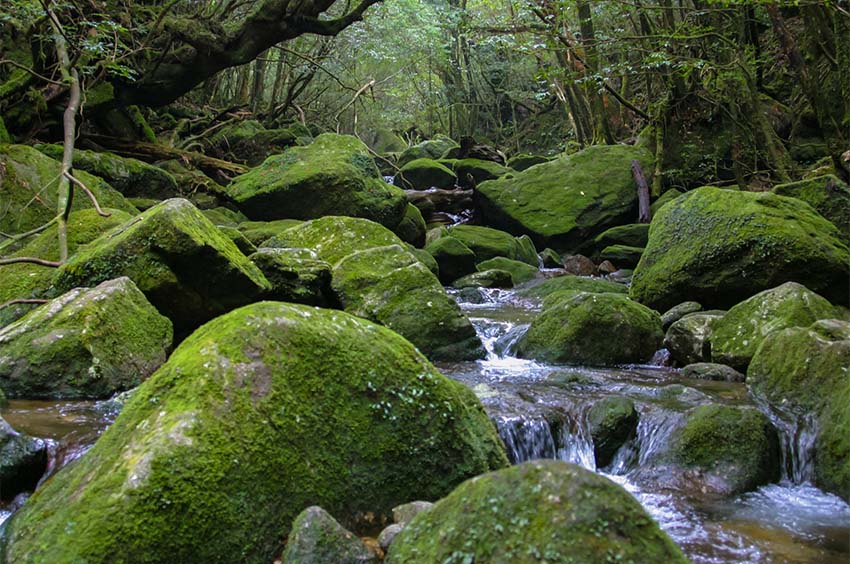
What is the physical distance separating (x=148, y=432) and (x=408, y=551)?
4.04 ft

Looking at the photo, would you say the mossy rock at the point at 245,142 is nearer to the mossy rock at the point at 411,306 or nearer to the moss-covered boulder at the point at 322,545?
the mossy rock at the point at 411,306

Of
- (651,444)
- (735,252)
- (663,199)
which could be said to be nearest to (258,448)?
(651,444)

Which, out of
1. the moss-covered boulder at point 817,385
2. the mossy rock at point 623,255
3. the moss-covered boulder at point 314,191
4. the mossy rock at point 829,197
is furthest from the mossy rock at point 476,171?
the moss-covered boulder at point 817,385

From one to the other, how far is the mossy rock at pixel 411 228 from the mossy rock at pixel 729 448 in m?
9.06

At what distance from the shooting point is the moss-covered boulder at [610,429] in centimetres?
505

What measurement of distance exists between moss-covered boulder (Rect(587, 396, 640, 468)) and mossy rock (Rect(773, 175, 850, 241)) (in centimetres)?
574

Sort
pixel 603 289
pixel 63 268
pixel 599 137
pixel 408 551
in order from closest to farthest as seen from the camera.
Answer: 1. pixel 408 551
2. pixel 63 268
3. pixel 603 289
4. pixel 599 137

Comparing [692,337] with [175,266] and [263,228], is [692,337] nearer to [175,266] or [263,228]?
[175,266]

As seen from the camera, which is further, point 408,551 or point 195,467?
point 195,467

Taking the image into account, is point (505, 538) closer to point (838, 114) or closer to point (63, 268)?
point (63, 268)

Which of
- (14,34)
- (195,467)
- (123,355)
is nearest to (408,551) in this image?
(195,467)

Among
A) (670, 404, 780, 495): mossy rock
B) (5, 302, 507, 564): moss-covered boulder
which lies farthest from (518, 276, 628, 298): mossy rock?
(5, 302, 507, 564): moss-covered boulder

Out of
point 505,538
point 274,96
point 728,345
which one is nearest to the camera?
point 505,538

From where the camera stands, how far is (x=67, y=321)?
5230 mm
